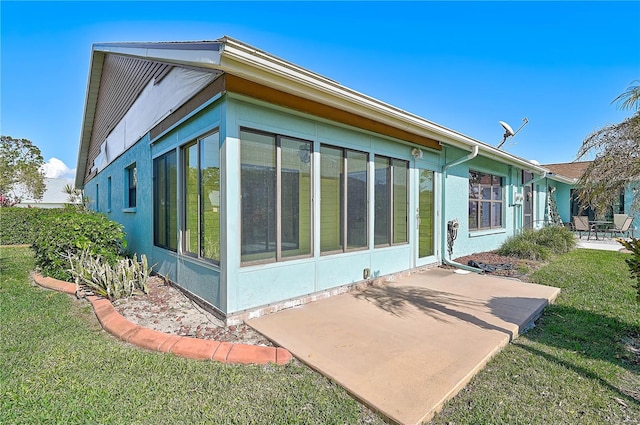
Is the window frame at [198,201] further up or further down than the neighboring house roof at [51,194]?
further down

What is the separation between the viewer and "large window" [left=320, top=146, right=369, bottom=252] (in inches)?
187

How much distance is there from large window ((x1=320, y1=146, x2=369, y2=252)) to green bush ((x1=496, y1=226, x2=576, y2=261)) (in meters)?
5.63

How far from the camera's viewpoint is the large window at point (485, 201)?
8633 mm

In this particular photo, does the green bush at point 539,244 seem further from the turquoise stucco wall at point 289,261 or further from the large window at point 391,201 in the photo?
the turquoise stucco wall at point 289,261

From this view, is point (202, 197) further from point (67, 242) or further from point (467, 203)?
point (467, 203)

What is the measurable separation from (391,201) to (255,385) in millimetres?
4199

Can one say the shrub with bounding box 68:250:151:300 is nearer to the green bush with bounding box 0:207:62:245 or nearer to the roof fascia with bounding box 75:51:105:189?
the roof fascia with bounding box 75:51:105:189

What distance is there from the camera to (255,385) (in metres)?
2.46

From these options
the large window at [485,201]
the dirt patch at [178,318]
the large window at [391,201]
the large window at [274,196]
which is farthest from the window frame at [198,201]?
the large window at [485,201]

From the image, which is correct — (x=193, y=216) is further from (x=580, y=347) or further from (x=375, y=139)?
(x=580, y=347)

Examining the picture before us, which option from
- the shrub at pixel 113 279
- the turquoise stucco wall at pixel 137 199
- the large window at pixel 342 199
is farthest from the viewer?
the turquoise stucco wall at pixel 137 199

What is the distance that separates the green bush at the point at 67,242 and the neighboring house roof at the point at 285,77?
10.9ft

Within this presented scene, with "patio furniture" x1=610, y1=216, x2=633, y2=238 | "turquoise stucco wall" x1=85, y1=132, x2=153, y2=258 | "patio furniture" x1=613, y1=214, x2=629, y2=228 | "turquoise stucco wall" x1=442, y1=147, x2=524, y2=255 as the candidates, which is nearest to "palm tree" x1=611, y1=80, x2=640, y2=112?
"turquoise stucco wall" x1=442, y1=147, x2=524, y2=255

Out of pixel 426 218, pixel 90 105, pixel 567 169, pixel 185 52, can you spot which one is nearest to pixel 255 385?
pixel 185 52
